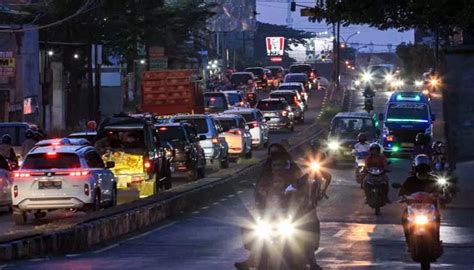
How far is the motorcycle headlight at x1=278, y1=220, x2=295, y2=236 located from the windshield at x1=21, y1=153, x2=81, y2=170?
12.3 metres

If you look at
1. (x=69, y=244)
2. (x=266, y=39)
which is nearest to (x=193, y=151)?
(x=69, y=244)

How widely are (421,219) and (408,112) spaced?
3386cm

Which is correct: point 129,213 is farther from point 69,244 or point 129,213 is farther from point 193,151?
point 193,151

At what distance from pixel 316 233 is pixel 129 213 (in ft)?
31.5

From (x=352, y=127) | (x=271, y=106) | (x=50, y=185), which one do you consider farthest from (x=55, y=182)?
(x=271, y=106)

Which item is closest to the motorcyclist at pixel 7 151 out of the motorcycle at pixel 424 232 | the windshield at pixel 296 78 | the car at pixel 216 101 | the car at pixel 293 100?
the motorcycle at pixel 424 232

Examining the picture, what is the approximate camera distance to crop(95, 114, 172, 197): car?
3055 cm

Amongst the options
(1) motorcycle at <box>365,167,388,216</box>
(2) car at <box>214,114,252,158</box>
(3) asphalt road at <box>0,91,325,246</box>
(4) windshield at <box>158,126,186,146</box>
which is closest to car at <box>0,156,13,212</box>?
(3) asphalt road at <box>0,91,325,246</box>

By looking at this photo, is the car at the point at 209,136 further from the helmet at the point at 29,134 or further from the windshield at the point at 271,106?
the windshield at the point at 271,106

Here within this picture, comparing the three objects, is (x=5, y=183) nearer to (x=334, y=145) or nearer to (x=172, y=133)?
(x=172, y=133)

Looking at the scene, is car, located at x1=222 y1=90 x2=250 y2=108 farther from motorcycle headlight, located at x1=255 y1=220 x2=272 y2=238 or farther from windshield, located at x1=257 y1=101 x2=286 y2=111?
motorcycle headlight, located at x1=255 y1=220 x2=272 y2=238

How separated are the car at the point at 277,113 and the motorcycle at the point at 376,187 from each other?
3649cm

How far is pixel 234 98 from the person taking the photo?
219 ft

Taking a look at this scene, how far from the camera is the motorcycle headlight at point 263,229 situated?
45.8 ft
